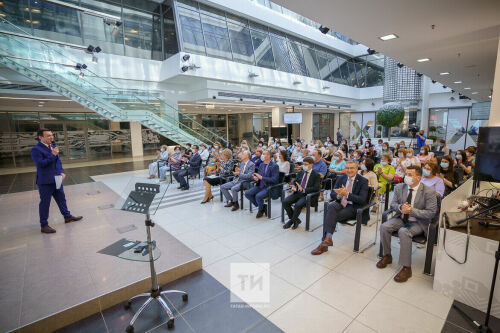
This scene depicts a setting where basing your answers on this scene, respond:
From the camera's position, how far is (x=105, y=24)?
11805 millimetres

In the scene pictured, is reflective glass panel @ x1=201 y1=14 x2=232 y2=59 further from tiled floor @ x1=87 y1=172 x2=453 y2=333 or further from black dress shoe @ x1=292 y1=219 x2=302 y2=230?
black dress shoe @ x1=292 y1=219 x2=302 y2=230

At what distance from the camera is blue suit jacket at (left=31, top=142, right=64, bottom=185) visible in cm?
415

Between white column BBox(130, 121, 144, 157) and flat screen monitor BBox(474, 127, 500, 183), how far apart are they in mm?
15896

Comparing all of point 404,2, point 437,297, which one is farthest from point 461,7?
point 437,297

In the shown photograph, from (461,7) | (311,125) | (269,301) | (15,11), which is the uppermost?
(15,11)

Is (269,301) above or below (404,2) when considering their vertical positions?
below

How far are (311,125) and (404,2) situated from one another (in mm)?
17421

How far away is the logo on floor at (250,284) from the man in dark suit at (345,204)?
931 millimetres

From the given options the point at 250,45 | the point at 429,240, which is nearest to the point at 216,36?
the point at 250,45

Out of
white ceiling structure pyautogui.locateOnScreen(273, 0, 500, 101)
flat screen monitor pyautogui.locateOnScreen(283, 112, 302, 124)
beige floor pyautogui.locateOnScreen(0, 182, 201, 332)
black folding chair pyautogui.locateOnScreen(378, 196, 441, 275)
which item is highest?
white ceiling structure pyautogui.locateOnScreen(273, 0, 500, 101)

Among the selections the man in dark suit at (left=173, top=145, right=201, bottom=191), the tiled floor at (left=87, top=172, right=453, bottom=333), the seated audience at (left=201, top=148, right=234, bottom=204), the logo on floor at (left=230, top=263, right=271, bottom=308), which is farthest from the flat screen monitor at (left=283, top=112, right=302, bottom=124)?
the logo on floor at (left=230, top=263, right=271, bottom=308)

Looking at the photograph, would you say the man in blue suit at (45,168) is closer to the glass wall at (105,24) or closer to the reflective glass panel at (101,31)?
the glass wall at (105,24)

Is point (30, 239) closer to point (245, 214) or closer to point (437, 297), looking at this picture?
point (245, 214)

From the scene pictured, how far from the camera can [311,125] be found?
2062 cm
